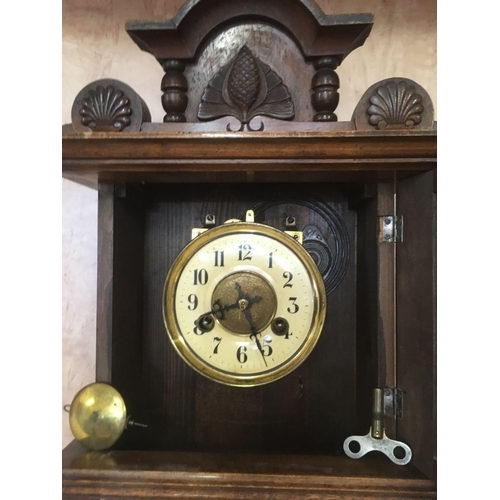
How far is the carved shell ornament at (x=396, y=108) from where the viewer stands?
0.70m

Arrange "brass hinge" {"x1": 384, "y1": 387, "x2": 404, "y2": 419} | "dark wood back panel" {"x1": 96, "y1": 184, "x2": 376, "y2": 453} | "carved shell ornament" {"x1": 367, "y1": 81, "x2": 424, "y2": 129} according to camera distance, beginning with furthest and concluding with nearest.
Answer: "dark wood back panel" {"x1": 96, "y1": 184, "x2": 376, "y2": 453}, "brass hinge" {"x1": 384, "y1": 387, "x2": 404, "y2": 419}, "carved shell ornament" {"x1": 367, "y1": 81, "x2": 424, "y2": 129}

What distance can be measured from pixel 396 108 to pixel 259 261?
379mm

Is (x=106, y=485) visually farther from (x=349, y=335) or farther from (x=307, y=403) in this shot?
(x=349, y=335)

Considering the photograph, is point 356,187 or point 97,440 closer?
point 97,440

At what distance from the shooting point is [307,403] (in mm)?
1013

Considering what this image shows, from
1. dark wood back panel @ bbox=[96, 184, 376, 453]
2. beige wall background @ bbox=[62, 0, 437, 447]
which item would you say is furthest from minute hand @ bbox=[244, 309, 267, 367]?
beige wall background @ bbox=[62, 0, 437, 447]

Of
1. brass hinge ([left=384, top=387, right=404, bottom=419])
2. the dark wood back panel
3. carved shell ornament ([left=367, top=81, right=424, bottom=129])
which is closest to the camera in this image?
carved shell ornament ([left=367, top=81, right=424, bottom=129])

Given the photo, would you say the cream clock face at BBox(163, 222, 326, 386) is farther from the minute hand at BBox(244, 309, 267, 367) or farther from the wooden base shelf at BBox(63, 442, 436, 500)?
the wooden base shelf at BBox(63, 442, 436, 500)

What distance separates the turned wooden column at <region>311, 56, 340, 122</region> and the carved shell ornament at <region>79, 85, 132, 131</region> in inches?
13.1

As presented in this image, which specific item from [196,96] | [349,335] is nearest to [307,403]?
[349,335]

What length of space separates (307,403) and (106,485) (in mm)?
486

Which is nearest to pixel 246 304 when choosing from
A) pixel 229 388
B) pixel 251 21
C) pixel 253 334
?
pixel 253 334

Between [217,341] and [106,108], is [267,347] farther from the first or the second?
[106,108]

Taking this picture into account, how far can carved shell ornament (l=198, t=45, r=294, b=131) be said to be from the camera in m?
0.74
